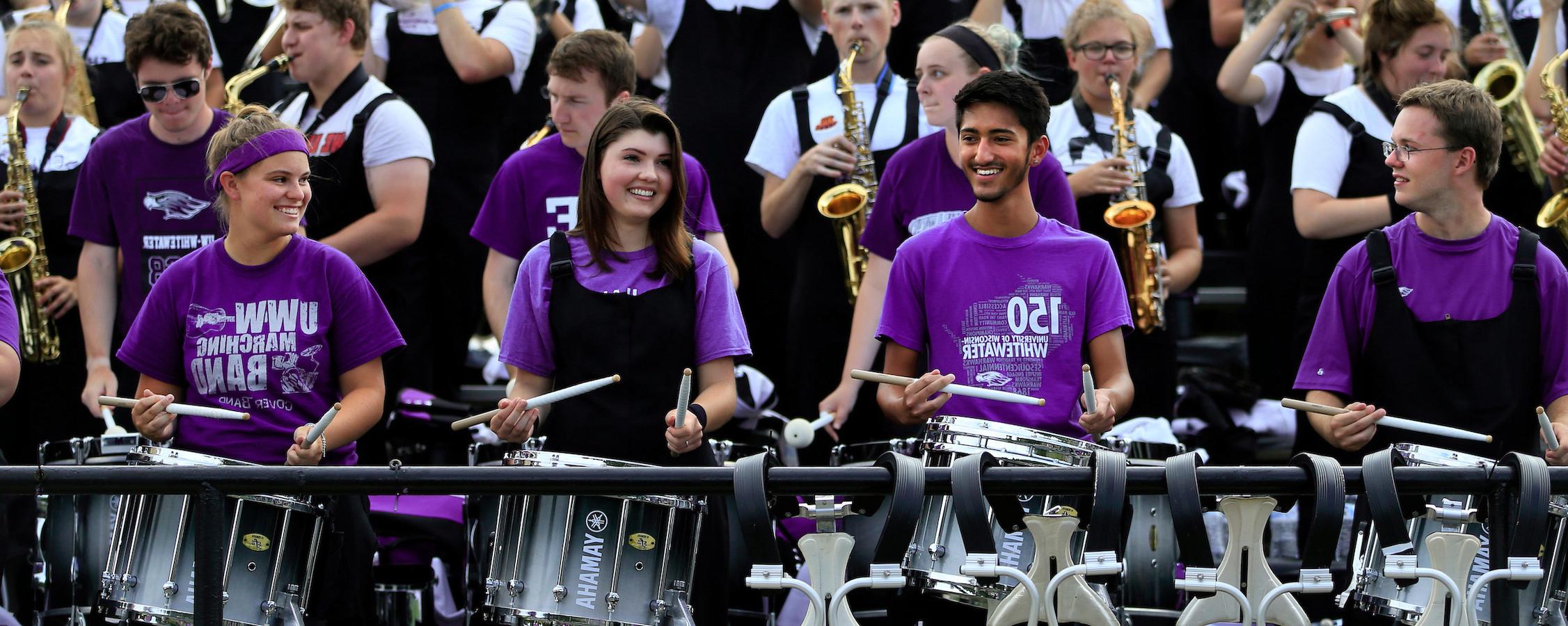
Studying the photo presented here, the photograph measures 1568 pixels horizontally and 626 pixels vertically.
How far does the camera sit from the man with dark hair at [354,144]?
602cm

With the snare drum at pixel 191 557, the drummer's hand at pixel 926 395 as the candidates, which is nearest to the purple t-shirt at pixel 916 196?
the drummer's hand at pixel 926 395

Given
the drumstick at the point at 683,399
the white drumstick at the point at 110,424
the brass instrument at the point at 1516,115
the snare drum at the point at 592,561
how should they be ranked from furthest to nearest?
the brass instrument at the point at 1516,115
the white drumstick at the point at 110,424
the snare drum at the point at 592,561
the drumstick at the point at 683,399

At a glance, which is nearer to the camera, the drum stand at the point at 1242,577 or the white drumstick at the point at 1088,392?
the drum stand at the point at 1242,577

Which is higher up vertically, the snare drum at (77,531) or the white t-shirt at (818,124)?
the white t-shirt at (818,124)

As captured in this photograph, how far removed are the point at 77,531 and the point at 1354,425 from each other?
Answer: 3.27m

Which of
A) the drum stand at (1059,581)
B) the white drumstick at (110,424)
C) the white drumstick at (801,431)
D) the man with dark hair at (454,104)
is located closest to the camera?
the drum stand at (1059,581)

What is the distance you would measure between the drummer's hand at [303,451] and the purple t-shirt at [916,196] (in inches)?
77.9

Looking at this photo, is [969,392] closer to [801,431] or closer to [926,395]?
[926,395]

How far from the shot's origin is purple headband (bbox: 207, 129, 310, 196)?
4.66 meters

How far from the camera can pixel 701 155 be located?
6828mm

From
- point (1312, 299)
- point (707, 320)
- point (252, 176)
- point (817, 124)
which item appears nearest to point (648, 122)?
point (707, 320)

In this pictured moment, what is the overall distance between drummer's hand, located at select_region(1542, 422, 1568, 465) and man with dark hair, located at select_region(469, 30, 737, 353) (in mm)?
2515

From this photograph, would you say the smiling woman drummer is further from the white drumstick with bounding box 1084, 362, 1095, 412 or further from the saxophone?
the saxophone

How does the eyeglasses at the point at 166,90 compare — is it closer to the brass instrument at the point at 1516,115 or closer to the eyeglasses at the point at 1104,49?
the eyeglasses at the point at 1104,49
